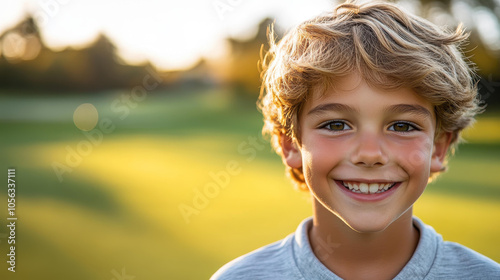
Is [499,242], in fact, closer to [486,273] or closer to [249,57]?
[486,273]

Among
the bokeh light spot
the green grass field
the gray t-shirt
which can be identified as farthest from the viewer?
the bokeh light spot

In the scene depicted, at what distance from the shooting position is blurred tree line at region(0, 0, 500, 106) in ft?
75.1

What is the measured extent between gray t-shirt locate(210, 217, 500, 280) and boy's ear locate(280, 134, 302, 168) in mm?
277

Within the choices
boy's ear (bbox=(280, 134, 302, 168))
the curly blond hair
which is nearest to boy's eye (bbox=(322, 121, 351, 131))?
the curly blond hair

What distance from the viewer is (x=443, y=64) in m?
2.11

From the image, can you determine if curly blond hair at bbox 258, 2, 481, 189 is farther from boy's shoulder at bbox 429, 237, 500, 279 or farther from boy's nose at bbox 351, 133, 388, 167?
boy's shoulder at bbox 429, 237, 500, 279

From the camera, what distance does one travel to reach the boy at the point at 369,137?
77.6 inches

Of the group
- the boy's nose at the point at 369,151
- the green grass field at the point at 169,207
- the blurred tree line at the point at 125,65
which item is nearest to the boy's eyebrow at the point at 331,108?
the boy's nose at the point at 369,151

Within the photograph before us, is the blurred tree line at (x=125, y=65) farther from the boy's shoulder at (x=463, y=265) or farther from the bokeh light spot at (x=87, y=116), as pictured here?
the boy's shoulder at (x=463, y=265)

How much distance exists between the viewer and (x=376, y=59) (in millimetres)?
2002

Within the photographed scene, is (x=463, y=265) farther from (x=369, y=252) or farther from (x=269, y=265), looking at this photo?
(x=269, y=265)

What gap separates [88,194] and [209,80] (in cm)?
2476

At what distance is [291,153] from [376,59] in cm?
58

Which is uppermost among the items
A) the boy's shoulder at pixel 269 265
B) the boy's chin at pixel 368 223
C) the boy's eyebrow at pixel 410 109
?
the boy's eyebrow at pixel 410 109
